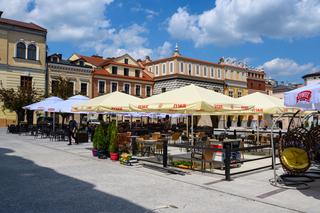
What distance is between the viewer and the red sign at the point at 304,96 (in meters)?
6.60

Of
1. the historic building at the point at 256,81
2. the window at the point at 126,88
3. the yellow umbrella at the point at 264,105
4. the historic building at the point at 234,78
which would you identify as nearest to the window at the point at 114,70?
the window at the point at 126,88

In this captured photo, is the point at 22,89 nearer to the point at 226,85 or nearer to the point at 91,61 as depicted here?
the point at 91,61

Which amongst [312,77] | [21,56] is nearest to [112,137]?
[21,56]

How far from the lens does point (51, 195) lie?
648 centimetres

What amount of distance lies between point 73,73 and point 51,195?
3927 centimetres

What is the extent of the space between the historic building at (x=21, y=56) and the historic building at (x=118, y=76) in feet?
20.8

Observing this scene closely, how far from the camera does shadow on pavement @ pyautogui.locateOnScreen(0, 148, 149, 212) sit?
5.62 meters

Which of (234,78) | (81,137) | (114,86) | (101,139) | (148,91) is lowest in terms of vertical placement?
(81,137)

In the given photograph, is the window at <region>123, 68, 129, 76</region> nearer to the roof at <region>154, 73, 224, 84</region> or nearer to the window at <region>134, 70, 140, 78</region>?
the window at <region>134, 70, 140, 78</region>

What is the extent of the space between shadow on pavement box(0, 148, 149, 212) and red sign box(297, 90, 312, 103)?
4046 millimetres

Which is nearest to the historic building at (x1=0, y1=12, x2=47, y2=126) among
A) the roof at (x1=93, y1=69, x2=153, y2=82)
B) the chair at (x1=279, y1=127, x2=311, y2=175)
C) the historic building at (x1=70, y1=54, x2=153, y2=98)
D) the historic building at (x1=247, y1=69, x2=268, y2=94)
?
the historic building at (x1=70, y1=54, x2=153, y2=98)

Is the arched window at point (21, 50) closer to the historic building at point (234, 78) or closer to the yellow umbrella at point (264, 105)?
the yellow umbrella at point (264, 105)

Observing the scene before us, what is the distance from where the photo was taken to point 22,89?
29.7 metres

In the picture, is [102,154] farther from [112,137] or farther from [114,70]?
[114,70]
